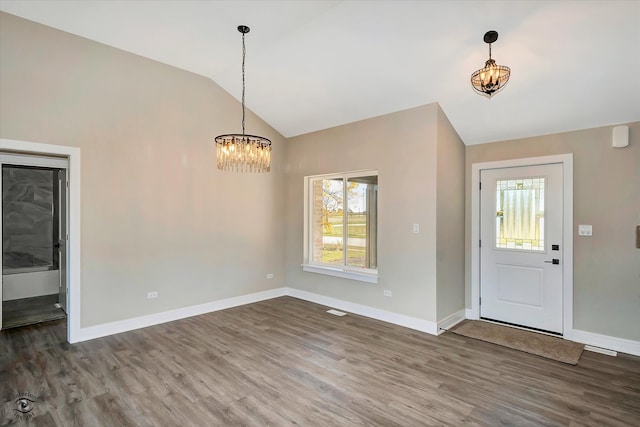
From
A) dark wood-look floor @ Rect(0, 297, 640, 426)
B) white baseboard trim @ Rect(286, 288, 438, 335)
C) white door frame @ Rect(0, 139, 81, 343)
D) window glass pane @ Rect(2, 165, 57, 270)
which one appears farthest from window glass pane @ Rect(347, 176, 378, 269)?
window glass pane @ Rect(2, 165, 57, 270)

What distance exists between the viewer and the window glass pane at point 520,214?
4270 mm

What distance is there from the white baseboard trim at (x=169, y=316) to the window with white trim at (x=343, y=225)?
967 millimetres

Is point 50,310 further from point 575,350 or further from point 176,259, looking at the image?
point 575,350

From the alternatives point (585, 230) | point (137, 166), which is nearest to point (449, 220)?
point (585, 230)

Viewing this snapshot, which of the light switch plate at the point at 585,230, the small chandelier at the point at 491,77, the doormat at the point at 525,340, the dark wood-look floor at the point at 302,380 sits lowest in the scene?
the dark wood-look floor at the point at 302,380

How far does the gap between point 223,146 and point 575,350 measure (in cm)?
428

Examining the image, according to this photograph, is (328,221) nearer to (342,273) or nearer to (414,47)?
(342,273)

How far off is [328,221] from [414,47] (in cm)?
302

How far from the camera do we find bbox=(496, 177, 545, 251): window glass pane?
14.0 ft

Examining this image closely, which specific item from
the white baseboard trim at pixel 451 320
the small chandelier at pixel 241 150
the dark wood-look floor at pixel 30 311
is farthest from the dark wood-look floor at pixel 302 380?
the small chandelier at pixel 241 150

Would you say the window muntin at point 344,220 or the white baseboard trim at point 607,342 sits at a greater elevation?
the window muntin at point 344,220

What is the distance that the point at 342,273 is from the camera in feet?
17.3

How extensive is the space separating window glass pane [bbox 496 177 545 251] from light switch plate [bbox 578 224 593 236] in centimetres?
39

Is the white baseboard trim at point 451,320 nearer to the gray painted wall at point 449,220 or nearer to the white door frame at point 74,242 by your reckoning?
the gray painted wall at point 449,220
